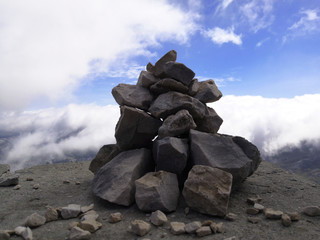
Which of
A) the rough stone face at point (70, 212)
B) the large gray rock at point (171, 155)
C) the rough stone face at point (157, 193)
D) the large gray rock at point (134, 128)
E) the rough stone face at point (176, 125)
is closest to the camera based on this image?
the rough stone face at point (70, 212)

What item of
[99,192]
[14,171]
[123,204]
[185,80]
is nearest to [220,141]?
[185,80]

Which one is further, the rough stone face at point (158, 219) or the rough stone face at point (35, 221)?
the rough stone face at point (35, 221)

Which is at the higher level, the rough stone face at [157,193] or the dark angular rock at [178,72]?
the dark angular rock at [178,72]

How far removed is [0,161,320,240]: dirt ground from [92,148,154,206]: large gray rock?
0.42 m

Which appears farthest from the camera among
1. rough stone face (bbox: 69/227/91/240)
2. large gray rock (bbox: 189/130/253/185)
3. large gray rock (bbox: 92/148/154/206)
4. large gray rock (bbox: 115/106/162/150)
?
large gray rock (bbox: 115/106/162/150)

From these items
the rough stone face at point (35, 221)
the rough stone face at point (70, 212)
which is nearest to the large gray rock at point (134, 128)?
the rough stone face at point (70, 212)

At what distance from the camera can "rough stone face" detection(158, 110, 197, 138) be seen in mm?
10062

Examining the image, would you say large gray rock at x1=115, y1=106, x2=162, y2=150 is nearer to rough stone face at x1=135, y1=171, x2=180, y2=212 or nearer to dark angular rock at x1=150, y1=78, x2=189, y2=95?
dark angular rock at x1=150, y1=78, x2=189, y2=95

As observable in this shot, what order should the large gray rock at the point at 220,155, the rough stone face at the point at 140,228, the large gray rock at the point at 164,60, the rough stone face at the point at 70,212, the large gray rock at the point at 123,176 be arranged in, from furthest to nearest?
the large gray rock at the point at 164,60 < the large gray rock at the point at 220,155 < the large gray rock at the point at 123,176 < the rough stone face at the point at 70,212 < the rough stone face at the point at 140,228

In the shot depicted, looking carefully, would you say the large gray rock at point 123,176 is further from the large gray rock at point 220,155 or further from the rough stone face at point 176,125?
the large gray rock at point 220,155

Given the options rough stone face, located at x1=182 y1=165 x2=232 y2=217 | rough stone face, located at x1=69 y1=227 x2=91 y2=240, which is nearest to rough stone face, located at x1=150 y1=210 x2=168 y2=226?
rough stone face, located at x1=182 y1=165 x2=232 y2=217

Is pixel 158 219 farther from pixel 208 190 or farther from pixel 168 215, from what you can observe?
pixel 208 190

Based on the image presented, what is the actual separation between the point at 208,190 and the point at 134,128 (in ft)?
14.5

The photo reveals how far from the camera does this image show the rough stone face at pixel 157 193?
26.0 feet
